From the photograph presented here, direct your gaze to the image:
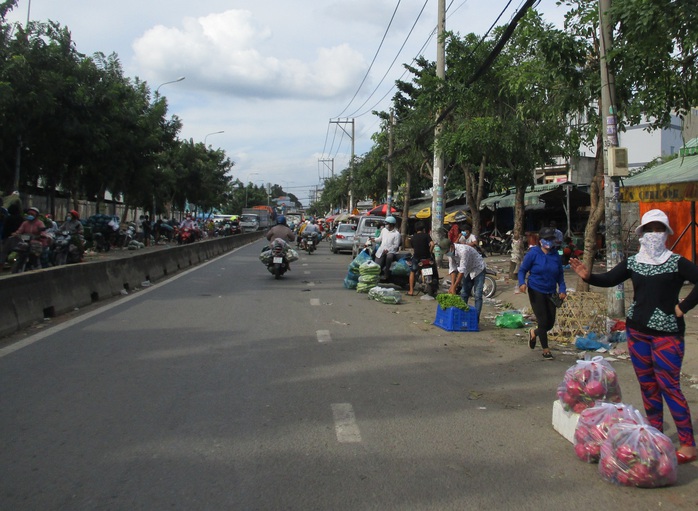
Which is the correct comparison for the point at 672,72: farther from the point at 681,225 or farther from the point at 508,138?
the point at 681,225

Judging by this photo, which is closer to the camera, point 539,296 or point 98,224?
point 539,296

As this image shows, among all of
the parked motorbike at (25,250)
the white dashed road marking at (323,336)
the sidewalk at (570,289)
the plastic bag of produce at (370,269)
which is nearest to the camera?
the sidewalk at (570,289)

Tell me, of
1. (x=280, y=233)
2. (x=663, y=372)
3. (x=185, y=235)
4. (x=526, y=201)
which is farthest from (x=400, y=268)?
(x=185, y=235)

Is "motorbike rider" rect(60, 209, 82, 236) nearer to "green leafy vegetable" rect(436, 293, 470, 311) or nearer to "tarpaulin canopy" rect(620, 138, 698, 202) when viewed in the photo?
"green leafy vegetable" rect(436, 293, 470, 311)

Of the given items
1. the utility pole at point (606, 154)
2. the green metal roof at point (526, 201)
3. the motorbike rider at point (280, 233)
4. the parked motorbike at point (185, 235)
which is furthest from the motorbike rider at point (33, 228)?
the parked motorbike at point (185, 235)

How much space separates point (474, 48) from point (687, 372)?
10575mm

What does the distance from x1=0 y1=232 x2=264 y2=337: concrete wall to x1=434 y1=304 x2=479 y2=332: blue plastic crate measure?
6.41 meters

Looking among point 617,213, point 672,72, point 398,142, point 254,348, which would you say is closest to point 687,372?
point 617,213

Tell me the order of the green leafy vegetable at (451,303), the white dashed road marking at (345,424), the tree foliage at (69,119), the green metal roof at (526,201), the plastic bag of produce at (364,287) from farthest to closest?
the green metal roof at (526,201)
the tree foliage at (69,119)
the plastic bag of produce at (364,287)
the green leafy vegetable at (451,303)
the white dashed road marking at (345,424)

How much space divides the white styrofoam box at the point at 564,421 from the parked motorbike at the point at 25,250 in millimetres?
13627

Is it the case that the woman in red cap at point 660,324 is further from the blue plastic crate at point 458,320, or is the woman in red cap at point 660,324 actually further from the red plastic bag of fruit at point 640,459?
the blue plastic crate at point 458,320

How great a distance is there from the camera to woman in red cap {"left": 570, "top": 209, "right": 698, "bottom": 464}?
180 inches

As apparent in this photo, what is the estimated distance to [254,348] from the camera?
8469mm

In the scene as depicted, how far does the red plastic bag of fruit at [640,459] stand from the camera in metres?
4.11
